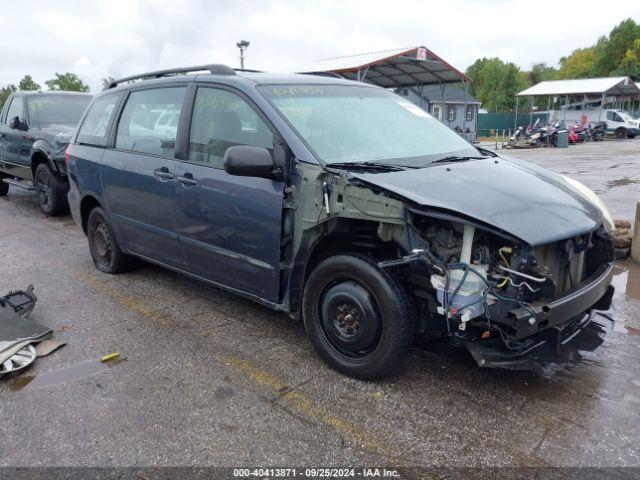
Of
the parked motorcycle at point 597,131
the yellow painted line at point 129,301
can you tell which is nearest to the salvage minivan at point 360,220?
the yellow painted line at point 129,301

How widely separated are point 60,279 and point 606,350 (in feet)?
16.0

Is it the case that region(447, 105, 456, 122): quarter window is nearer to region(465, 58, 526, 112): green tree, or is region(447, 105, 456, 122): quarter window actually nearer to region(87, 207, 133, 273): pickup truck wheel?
region(465, 58, 526, 112): green tree

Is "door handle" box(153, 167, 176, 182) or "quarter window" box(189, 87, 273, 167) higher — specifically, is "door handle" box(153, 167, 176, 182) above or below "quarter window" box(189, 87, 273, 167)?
below

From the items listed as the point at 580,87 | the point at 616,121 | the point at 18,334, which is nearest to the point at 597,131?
the point at 616,121

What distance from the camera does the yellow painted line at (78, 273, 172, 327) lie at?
14.1 feet

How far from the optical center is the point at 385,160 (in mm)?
3455

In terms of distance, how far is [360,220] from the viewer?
10.1 feet

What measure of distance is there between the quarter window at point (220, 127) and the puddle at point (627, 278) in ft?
11.6

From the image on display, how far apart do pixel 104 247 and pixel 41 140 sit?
3920 millimetres

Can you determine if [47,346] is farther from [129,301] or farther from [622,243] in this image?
[622,243]

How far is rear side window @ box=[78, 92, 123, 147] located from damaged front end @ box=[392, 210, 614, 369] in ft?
11.0

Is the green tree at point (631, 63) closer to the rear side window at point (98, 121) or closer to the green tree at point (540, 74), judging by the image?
the green tree at point (540, 74)

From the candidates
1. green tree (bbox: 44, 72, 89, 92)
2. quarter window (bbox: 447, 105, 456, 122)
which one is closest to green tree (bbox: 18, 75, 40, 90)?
green tree (bbox: 44, 72, 89, 92)

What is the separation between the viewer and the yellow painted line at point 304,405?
2.69 meters
